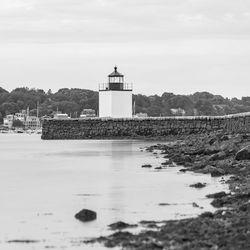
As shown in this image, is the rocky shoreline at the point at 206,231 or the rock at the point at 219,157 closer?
the rocky shoreline at the point at 206,231

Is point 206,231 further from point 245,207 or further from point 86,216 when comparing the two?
point 86,216

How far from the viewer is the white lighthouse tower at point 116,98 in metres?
50.7

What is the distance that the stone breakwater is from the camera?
45969 millimetres

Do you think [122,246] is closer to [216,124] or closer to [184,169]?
[184,169]

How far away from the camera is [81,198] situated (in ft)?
48.1

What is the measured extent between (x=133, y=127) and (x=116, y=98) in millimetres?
2369

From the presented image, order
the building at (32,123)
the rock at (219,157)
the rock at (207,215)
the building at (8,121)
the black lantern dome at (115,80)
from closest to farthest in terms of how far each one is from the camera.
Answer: the rock at (207,215) → the rock at (219,157) → the black lantern dome at (115,80) → the building at (32,123) → the building at (8,121)

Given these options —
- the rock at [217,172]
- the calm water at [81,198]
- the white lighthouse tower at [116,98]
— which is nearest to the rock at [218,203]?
the calm water at [81,198]

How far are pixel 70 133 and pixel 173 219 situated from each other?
138ft

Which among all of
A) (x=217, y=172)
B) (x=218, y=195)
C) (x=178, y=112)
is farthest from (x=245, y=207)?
(x=178, y=112)

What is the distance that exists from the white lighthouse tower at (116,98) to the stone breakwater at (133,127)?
4.23ft

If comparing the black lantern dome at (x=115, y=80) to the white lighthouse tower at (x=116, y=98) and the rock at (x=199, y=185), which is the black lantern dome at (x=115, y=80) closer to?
the white lighthouse tower at (x=116, y=98)

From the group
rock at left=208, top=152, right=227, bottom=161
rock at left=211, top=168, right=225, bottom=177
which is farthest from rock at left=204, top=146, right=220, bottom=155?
rock at left=211, top=168, right=225, bottom=177

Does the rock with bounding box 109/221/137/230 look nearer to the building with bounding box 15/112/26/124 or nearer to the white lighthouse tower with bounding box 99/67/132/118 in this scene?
the white lighthouse tower with bounding box 99/67/132/118
